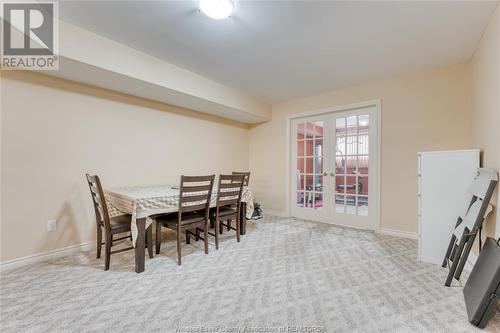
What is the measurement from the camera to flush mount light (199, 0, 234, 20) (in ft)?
5.64

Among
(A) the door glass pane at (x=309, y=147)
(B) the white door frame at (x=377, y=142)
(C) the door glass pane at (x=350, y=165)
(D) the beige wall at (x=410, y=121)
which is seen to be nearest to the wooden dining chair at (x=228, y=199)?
(B) the white door frame at (x=377, y=142)

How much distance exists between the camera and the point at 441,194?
2242 millimetres

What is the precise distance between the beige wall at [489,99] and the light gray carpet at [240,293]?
32.9 inches

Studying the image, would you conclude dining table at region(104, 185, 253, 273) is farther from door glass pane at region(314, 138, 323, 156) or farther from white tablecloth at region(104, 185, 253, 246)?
door glass pane at region(314, 138, 323, 156)

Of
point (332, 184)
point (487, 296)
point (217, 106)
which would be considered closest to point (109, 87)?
point (217, 106)

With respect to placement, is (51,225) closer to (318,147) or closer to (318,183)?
(318,183)

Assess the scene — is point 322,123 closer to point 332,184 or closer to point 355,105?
point 355,105

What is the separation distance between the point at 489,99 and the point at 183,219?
10.2ft

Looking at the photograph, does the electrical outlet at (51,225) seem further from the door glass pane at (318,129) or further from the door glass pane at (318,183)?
the door glass pane at (318,129)

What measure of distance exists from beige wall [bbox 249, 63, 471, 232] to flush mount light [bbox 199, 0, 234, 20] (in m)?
2.53

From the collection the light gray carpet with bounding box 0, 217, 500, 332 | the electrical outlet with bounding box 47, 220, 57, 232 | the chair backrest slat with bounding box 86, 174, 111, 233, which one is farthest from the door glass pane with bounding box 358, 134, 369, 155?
the electrical outlet with bounding box 47, 220, 57, 232

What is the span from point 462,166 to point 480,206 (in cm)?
53

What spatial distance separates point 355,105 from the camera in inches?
139

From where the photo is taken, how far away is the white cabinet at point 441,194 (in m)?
2.15
